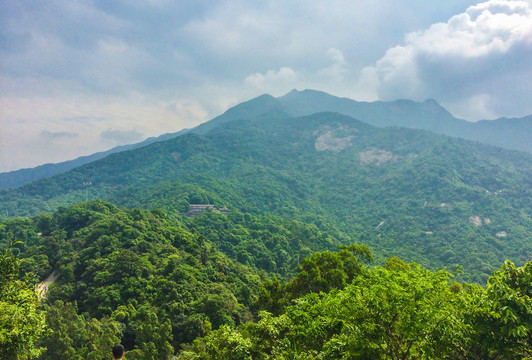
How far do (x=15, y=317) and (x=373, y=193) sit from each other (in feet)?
549

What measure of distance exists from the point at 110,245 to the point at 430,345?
51.7m

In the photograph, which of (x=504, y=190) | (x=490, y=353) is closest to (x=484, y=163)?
(x=504, y=190)

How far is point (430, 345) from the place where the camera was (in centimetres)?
870

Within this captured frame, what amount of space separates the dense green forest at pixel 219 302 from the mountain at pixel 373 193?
34.3 meters

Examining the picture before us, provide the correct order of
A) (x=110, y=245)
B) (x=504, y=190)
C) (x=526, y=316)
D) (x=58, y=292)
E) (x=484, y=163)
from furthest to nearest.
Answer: (x=484, y=163) < (x=504, y=190) < (x=110, y=245) < (x=58, y=292) < (x=526, y=316)

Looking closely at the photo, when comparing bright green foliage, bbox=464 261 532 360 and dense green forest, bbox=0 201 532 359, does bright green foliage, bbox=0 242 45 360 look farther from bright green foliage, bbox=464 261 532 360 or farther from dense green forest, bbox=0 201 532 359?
bright green foliage, bbox=464 261 532 360

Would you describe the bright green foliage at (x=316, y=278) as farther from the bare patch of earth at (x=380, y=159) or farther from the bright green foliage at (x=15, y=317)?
the bare patch of earth at (x=380, y=159)

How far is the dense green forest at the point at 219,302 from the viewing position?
27.5 feet

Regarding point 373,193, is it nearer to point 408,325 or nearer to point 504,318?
point 408,325

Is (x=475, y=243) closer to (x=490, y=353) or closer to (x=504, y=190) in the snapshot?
(x=504, y=190)

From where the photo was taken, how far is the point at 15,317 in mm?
8141

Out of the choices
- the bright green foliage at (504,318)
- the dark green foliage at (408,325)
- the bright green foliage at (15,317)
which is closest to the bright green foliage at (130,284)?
the dark green foliage at (408,325)

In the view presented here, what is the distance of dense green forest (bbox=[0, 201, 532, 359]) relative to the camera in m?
8.37

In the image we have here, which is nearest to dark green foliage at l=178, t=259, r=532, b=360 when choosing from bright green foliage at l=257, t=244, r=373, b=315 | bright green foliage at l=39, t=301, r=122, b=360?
bright green foliage at l=257, t=244, r=373, b=315
